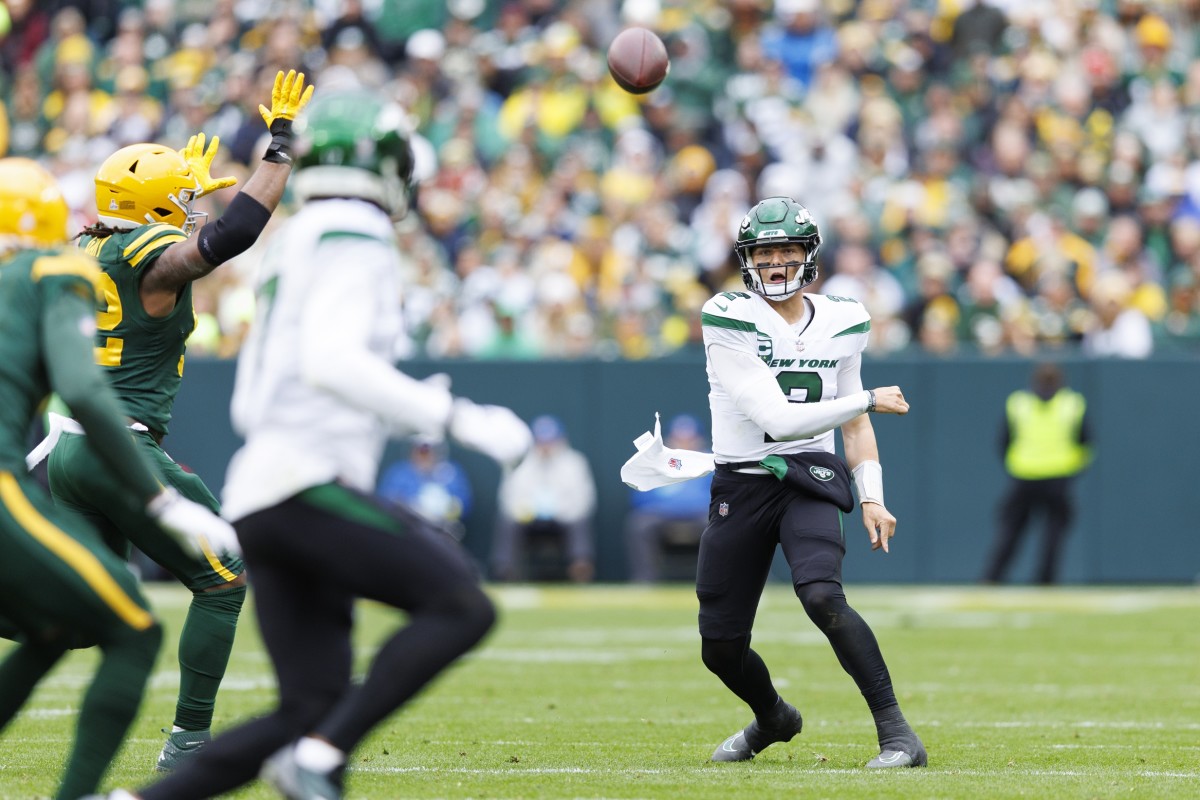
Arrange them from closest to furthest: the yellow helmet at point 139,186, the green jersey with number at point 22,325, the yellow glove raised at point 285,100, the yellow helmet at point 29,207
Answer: the green jersey with number at point 22,325 < the yellow helmet at point 29,207 < the yellow glove raised at point 285,100 < the yellow helmet at point 139,186

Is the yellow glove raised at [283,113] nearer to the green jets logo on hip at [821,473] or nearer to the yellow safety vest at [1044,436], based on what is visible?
the green jets logo on hip at [821,473]

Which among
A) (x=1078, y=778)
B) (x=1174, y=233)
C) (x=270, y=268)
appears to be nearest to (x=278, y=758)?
(x=270, y=268)

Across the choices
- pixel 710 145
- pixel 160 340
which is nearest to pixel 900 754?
pixel 160 340

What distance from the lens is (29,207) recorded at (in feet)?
15.3

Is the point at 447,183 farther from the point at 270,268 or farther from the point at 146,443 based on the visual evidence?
the point at 270,268

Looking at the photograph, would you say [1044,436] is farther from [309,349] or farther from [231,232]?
[309,349]

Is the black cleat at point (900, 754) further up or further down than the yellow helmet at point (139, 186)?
further down

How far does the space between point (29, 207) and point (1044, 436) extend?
40.3ft

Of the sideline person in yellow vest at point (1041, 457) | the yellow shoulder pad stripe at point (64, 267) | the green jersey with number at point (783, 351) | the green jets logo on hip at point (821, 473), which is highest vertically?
the yellow shoulder pad stripe at point (64, 267)

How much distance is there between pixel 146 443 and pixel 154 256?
0.60 m

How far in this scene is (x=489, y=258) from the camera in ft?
54.3

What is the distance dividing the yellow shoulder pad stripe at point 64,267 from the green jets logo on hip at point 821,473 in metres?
2.64

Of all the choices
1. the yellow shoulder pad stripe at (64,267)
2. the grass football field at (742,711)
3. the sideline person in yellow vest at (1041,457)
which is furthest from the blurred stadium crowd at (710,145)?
the yellow shoulder pad stripe at (64,267)

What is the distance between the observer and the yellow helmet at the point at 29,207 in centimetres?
465
